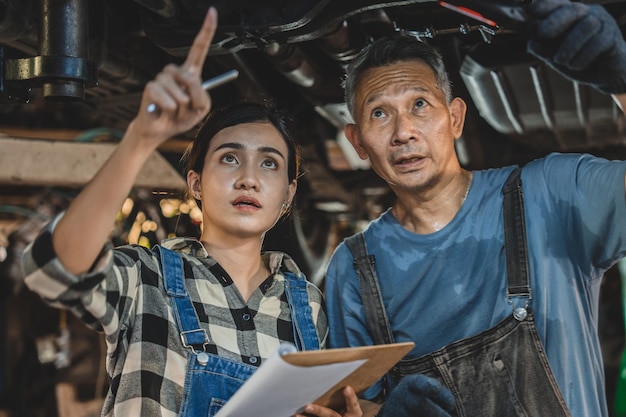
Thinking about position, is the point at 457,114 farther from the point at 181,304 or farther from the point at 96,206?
the point at 96,206

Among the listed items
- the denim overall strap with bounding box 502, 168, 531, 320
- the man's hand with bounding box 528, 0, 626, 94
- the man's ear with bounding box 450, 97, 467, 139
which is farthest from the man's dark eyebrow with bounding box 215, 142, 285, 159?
the man's hand with bounding box 528, 0, 626, 94

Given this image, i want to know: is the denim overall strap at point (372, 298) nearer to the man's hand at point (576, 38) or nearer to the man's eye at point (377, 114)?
the man's eye at point (377, 114)

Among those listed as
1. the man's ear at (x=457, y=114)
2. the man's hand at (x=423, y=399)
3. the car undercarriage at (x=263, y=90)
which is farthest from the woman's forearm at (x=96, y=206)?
the man's ear at (x=457, y=114)

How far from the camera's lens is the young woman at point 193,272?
170 cm

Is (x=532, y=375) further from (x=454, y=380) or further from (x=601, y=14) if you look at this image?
(x=601, y=14)

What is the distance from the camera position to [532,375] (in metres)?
2.32

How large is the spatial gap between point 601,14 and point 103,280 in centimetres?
144

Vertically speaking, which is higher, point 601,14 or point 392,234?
point 601,14

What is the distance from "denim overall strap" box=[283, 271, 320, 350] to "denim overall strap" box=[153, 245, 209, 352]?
363 millimetres

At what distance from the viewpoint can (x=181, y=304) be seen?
7.26 ft

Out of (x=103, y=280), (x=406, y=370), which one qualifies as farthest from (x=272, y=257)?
(x=103, y=280)

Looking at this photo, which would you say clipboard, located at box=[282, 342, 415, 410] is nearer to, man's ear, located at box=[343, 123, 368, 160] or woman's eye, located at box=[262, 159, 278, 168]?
woman's eye, located at box=[262, 159, 278, 168]


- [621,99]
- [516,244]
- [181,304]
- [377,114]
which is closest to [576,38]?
[621,99]

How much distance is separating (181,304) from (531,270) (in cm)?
115
